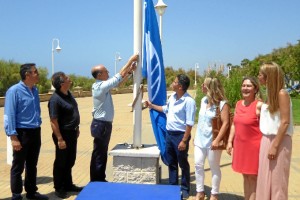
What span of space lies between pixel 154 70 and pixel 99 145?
1.36 m

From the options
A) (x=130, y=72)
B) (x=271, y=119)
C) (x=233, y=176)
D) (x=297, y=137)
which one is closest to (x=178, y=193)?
(x=271, y=119)

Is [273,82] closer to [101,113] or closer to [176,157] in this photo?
[176,157]

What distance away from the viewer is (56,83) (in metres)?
4.96

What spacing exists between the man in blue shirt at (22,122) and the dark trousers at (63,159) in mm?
354

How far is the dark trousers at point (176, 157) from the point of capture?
479cm

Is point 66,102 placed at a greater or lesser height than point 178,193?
greater

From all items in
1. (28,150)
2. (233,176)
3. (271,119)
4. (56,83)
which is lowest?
(233,176)

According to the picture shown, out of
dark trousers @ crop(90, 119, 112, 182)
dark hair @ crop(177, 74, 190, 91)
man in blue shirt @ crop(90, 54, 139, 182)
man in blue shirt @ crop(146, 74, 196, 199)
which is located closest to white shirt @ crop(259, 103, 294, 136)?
man in blue shirt @ crop(146, 74, 196, 199)

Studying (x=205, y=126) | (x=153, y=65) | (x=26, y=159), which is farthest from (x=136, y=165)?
(x=26, y=159)

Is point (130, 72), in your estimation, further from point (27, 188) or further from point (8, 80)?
point (8, 80)

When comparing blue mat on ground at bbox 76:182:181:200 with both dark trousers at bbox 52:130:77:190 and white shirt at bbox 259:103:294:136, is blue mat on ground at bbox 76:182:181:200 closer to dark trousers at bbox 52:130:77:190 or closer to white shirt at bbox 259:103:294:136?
white shirt at bbox 259:103:294:136

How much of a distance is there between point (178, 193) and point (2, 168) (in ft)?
16.8

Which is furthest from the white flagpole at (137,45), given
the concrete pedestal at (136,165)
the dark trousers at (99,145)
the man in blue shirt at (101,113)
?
the dark trousers at (99,145)

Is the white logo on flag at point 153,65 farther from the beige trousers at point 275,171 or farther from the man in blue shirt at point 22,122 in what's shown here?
the beige trousers at point 275,171
